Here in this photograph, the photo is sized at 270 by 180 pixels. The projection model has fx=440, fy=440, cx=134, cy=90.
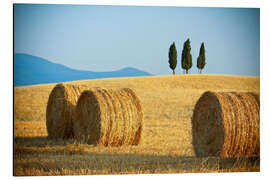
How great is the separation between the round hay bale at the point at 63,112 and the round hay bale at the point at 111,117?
2.97 feet

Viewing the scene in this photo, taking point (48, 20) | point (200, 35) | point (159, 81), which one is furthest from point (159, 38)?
point (159, 81)

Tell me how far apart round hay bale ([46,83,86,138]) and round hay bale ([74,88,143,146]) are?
906 millimetres

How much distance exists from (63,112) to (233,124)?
12.6ft

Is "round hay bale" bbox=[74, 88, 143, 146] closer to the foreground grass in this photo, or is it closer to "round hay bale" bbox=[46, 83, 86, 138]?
the foreground grass

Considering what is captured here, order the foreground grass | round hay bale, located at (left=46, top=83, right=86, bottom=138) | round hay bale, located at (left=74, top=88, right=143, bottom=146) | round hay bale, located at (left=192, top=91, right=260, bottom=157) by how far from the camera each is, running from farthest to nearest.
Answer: round hay bale, located at (left=46, top=83, right=86, bottom=138) < round hay bale, located at (left=74, top=88, right=143, bottom=146) < round hay bale, located at (left=192, top=91, right=260, bottom=157) < the foreground grass

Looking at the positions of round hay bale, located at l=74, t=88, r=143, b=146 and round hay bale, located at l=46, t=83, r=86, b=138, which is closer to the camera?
round hay bale, located at l=74, t=88, r=143, b=146

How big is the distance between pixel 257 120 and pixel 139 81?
18.3 metres

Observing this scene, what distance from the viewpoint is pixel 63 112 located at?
907 centimetres

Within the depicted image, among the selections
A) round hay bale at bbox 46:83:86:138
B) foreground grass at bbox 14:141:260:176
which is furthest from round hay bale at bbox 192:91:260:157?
round hay bale at bbox 46:83:86:138

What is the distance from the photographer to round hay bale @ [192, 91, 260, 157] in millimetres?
6598

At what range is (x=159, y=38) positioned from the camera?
8.31 m

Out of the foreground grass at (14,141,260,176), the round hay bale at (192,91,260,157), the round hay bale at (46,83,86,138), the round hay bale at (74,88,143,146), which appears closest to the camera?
the foreground grass at (14,141,260,176)
